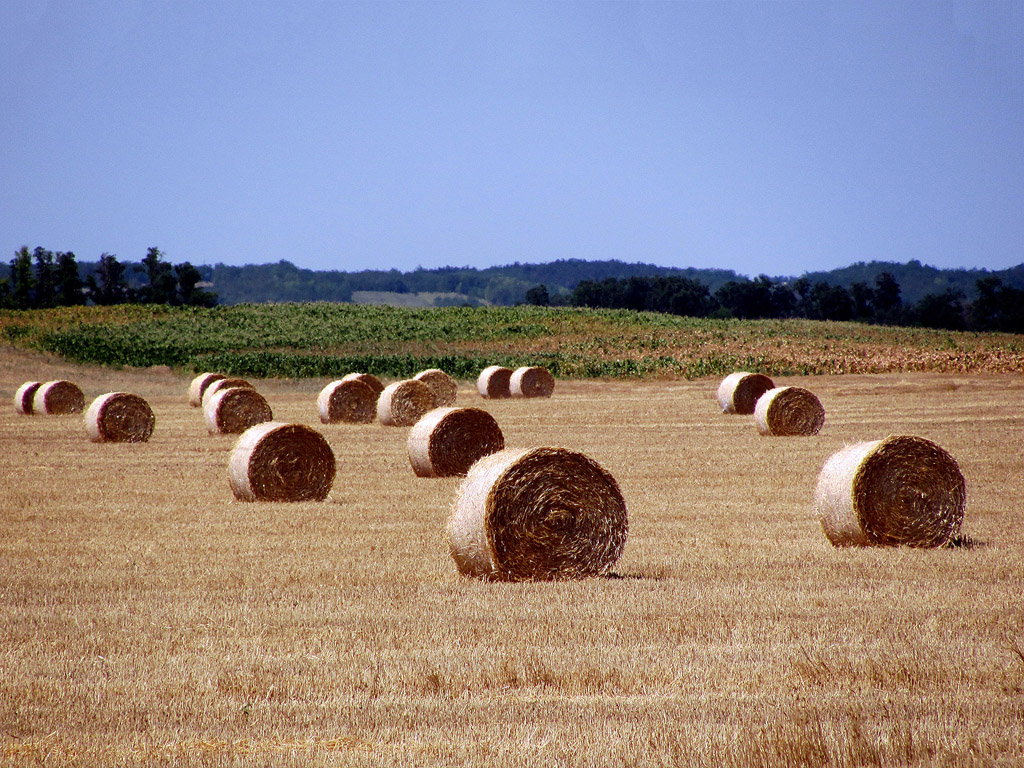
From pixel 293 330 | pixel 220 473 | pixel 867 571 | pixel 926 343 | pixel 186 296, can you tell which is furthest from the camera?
pixel 186 296

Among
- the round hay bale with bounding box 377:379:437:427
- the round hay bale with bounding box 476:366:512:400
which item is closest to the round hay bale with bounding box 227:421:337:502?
the round hay bale with bounding box 377:379:437:427

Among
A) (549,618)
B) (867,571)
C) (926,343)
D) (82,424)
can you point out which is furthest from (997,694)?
(926,343)

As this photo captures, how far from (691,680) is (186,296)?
394 ft

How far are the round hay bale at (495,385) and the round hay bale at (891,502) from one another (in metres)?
32.6

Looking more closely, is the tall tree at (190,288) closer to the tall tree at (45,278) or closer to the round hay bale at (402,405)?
the tall tree at (45,278)

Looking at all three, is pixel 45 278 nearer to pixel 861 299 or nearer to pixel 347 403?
pixel 861 299

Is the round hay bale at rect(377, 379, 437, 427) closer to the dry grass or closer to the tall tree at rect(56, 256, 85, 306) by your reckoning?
the dry grass

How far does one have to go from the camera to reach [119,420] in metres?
27.8

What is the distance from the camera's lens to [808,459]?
22.0 meters

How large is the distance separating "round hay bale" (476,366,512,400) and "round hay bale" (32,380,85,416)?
1396 centimetres

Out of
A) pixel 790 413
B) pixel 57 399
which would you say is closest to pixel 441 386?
pixel 57 399

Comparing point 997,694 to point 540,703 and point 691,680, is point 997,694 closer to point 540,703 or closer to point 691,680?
point 691,680

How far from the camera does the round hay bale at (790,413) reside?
27.6m

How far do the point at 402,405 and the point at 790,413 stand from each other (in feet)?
31.7
